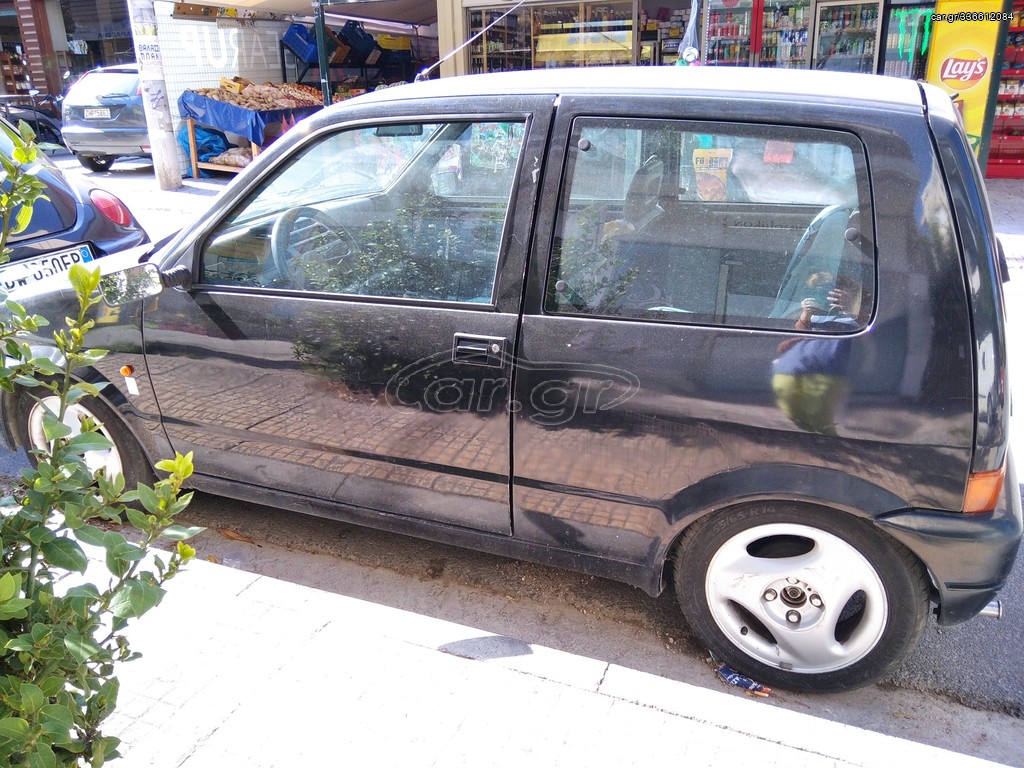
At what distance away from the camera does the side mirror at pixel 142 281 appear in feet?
10.3

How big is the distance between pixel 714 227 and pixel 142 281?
6.99 feet

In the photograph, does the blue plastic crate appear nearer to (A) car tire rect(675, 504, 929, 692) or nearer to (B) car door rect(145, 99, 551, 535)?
(B) car door rect(145, 99, 551, 535)

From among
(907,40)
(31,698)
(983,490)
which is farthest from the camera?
(907,40)

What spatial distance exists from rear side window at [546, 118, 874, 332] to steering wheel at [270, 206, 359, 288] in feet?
3.05

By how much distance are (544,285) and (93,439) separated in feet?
5.02

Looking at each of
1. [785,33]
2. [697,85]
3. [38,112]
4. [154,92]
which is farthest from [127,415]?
[38,112]

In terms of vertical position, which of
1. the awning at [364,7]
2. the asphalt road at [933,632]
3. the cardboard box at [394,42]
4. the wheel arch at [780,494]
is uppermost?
the awning at [364,7]

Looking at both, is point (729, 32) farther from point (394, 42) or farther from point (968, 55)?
point (394, 42)

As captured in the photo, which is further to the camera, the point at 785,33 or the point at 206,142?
the point at 206,142

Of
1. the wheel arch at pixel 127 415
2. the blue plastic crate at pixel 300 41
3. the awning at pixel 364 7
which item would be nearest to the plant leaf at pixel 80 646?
the wheel arch at pixel 127 415

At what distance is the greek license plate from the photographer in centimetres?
476

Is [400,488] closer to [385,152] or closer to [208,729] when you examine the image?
[208,729]

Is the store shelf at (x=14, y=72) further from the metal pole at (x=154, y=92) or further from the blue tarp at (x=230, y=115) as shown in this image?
the metal pole at (x=154, y=92)

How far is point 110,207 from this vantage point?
5.49 metres
